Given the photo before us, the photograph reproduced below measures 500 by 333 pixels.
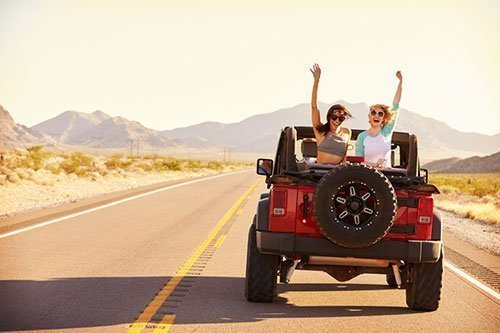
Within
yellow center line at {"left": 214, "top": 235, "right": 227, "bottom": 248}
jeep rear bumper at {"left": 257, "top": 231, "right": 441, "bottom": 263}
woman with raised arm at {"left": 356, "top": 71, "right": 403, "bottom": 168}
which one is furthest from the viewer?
yellow center line at {"left": 214, "top": 235, "right": 227, "bottom": 248}

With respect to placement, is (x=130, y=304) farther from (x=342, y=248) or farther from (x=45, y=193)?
(x=45, y=193)

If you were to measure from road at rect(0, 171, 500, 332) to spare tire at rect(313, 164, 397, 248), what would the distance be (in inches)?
34.2

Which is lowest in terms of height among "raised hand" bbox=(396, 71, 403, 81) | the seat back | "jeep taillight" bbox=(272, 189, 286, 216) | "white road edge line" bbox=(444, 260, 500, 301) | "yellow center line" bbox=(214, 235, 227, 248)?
"white road edge line" bbox=(444, 260, 500, 301)

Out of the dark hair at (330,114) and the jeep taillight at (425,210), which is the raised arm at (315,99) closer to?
the dark hair at (330,114)

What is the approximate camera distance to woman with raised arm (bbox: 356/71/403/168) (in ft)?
24.7

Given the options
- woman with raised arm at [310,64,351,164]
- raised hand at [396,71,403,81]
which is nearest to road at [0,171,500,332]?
woman with raised arm at [310,64,351,164]

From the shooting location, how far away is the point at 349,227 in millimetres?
6414

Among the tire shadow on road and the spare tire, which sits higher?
the spare tire

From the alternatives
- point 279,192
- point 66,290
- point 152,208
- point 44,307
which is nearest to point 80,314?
point 44,307

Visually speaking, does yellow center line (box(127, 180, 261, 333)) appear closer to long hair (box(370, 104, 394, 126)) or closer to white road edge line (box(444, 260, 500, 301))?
long hair (box(370, 104, 394, 126))

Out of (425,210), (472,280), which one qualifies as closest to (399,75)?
(425,210)

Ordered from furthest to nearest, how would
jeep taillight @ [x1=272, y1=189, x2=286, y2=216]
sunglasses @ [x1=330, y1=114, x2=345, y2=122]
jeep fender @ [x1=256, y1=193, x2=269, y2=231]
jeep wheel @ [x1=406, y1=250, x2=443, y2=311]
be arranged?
1. sunglasses @ [x1=330, y1=114, x2=345, y2=122]
2. jeep wheel @ [x1=406, y1=250, x2=443, y2=311]
3. jeep fender @ [x1=256, y1=193, x2=269, y2=231]
4. jeep taillight @ [x1=272, y1=189, x2=286, y2=216]

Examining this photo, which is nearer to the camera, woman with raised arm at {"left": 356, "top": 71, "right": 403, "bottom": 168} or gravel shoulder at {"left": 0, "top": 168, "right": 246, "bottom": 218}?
woman with raised arm at {"left": 356, "top": 71, "right": 403, "bottom": 168}

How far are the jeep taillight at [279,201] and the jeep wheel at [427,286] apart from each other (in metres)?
1.59
